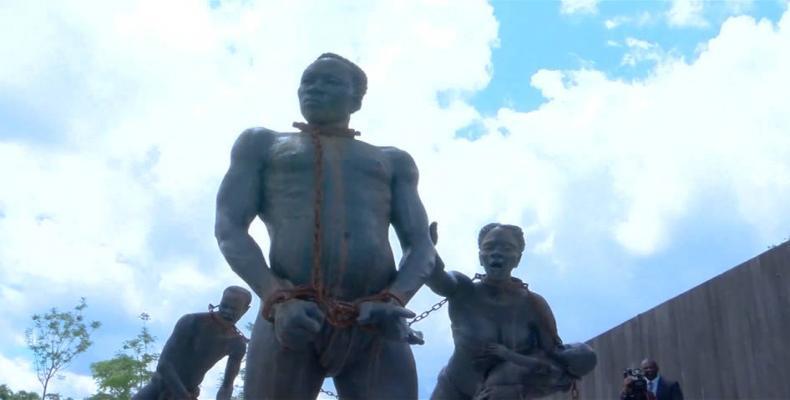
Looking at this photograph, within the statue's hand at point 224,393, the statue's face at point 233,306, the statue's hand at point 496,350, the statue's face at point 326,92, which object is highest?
the statue's face at point 233,306

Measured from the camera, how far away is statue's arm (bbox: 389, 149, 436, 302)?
399cm

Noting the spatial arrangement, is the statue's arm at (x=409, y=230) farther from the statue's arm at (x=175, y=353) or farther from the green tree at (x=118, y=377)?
the green tree at (x=118, y=377)

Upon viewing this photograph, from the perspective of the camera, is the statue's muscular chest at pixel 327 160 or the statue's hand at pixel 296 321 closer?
the statue's hand at pixel 296 321

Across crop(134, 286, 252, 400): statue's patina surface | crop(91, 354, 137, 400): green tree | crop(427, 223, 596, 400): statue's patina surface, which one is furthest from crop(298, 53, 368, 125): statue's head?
crop(91, 354, 137, 400): green tree

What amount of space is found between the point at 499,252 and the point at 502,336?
44 cm

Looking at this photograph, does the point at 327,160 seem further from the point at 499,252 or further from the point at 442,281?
the point at 499,252

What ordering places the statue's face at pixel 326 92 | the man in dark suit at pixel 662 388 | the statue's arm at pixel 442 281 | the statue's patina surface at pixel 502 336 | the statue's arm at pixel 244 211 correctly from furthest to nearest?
the man in dark suit at pixel 662 388, the statue's patina surface at pixel 502 336, the statue's arm at pixel 442 281, the statue's face at pixel 326 92, the statue's arm at pixel 244 211

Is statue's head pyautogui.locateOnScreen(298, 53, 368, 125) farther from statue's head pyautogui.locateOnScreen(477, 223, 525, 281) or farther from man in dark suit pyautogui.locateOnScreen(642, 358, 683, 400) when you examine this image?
man in dark suit pyautogui.locateOnScreen(642, 358, 683, 400)

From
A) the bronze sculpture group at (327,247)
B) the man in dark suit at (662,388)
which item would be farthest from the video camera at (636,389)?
the bronze sculpture group at (327,247)

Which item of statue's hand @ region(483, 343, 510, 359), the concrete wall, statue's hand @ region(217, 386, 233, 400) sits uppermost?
the concrete wall

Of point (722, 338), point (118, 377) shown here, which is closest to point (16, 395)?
point (118, 377)

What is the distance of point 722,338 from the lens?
12273 millimetres

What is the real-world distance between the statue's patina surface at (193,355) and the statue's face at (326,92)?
334 cm

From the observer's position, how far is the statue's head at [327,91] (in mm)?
4355
